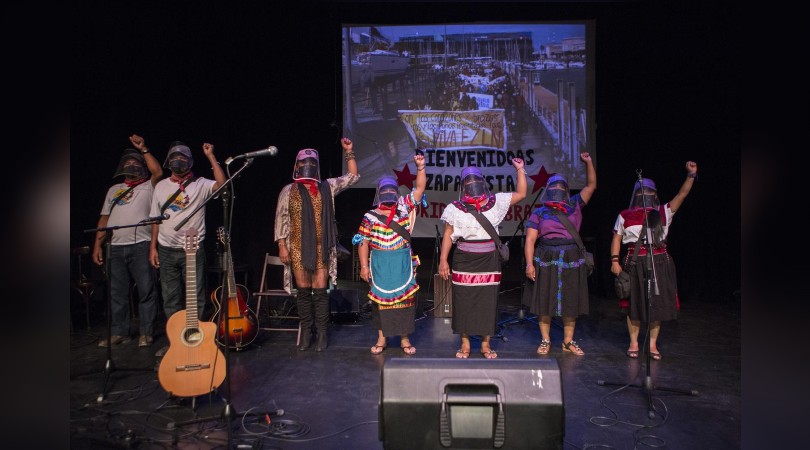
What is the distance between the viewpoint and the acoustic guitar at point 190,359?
153 inches

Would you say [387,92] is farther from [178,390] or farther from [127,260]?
[178,390]

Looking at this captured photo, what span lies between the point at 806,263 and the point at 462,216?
3767 mm

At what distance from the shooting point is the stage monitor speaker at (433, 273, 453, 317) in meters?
6.38

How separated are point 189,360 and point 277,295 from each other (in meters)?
2.36

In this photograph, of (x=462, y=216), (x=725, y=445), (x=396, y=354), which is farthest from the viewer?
(x=396, y=354)

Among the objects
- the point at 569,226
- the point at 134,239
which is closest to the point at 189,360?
the point at 134,239

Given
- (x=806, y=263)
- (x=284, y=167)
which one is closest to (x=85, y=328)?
(x=284, y=167)

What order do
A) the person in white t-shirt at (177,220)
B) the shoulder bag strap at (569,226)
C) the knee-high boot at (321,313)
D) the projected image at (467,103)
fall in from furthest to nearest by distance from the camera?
the projected image at (467,103) → the knee-high boot at (321,313) → the person in white t-shirt at (177,220) → the shoulder bag strap at (569,226)

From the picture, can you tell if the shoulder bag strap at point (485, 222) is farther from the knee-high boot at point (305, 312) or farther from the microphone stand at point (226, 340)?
the microphone stand at point (226, 340)

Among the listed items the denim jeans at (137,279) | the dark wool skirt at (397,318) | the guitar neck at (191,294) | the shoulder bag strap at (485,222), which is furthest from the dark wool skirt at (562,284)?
the denim jeans at (137,279)

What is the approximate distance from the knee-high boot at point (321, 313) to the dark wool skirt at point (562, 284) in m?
1.95

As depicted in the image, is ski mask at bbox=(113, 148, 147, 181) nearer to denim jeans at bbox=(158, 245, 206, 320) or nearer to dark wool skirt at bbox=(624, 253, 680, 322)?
denim jeans at bbox=(158, 245, 206, 320)

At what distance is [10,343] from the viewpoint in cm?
121

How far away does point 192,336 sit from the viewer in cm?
395
